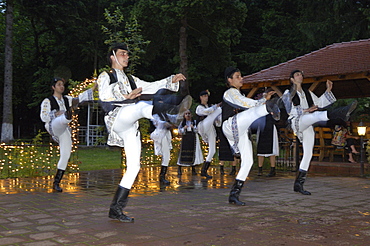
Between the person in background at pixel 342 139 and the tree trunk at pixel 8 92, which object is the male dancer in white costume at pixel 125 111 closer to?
the person in background at pixel 342 139

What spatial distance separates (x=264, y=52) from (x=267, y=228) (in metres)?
24.8

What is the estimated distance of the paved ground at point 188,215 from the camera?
4.02 m

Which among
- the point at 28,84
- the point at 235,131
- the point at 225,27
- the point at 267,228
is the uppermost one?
the point at 225,27

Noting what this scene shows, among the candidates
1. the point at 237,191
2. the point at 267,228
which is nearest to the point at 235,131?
the point at 237,191

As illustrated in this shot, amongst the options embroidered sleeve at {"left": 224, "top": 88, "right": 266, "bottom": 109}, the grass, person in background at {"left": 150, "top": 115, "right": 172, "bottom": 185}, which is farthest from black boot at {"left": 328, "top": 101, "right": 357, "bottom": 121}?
the grass

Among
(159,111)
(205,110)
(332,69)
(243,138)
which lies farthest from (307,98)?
(332,69)

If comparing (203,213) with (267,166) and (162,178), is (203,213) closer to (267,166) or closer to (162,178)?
(162,178)

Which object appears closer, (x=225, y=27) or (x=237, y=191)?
(x=237, y=191)

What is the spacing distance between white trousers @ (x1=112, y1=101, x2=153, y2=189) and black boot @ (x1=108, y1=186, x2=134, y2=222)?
80mm

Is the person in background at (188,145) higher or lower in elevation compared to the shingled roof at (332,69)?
lower

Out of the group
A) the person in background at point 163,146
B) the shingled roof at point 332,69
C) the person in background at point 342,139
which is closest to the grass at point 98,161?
the person in background at point 163,146

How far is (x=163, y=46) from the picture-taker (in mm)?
27438

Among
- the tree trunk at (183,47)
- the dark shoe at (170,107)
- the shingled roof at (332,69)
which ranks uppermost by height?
the tree trunk at (183,47)

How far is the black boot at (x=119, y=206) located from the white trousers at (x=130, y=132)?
8 cm
